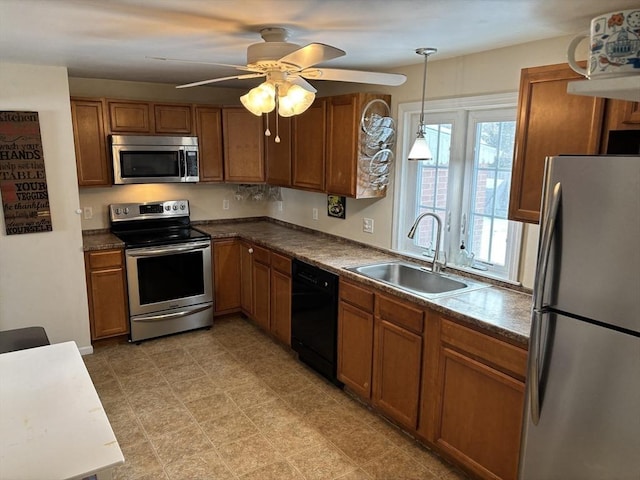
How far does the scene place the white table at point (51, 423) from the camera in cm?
130

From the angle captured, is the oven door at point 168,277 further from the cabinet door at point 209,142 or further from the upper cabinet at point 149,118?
the upper cabinet at point 149,118

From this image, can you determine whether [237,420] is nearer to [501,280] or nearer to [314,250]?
[314,250]

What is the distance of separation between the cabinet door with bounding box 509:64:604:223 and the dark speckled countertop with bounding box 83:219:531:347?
1.63 feet

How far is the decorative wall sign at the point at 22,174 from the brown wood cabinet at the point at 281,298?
1.85m

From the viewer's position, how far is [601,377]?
1.56 meters

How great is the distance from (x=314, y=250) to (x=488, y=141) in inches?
61.8

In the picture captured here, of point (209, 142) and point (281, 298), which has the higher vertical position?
point (209, 142)

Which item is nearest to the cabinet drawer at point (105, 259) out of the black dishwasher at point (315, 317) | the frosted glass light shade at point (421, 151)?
the black dishwasher at point (315, 317)

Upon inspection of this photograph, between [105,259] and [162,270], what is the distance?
0.48 m

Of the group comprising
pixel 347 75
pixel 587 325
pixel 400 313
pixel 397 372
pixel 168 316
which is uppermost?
pixel 347 75

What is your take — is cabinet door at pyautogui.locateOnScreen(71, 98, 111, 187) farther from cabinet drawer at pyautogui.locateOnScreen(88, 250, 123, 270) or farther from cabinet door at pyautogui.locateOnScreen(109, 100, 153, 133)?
cabinet drawer at pyautogui.locateOnScreen(88, 250, 123, 270)

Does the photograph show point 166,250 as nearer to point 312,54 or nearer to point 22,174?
point 22,174

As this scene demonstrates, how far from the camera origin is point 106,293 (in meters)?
3.94

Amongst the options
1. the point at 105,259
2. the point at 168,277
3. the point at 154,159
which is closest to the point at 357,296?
the point at 168,277
